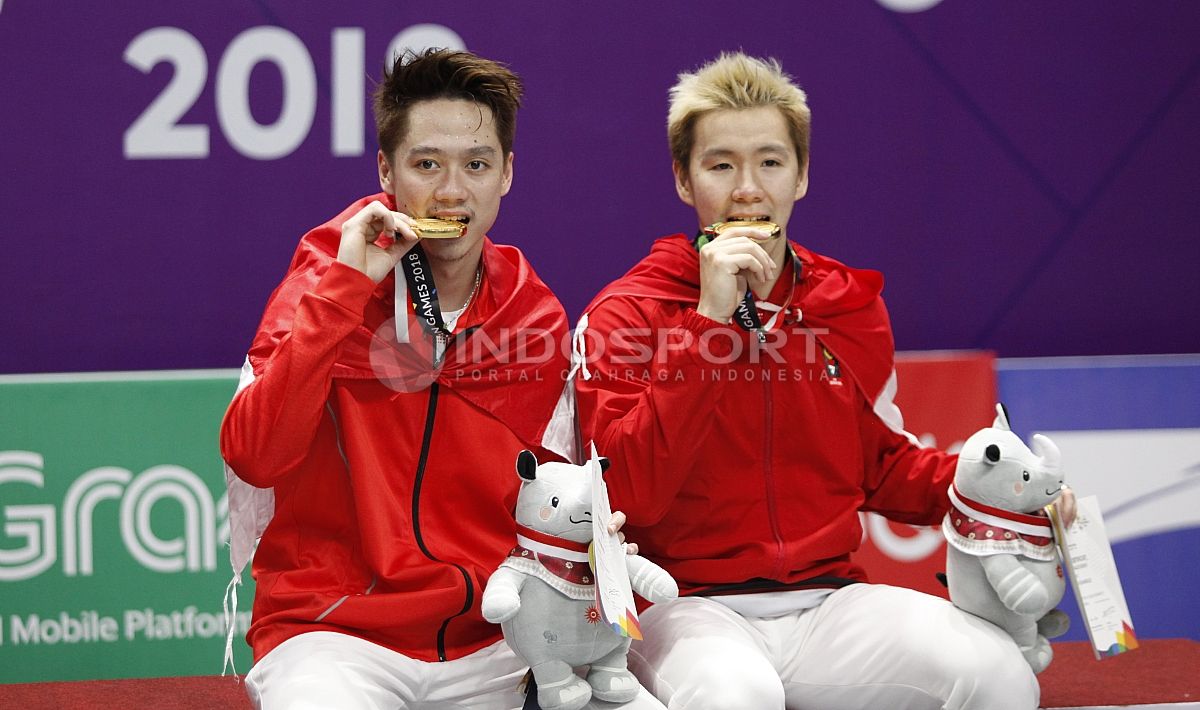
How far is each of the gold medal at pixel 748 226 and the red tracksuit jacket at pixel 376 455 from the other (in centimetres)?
43

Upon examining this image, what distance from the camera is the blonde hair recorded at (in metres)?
3.25

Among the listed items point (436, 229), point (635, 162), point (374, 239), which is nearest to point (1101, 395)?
point (635, 162)

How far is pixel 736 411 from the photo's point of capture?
315 centimetres

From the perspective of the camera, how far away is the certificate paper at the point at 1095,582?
2.80 m

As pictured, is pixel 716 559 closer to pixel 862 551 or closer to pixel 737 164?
pixel 737 164

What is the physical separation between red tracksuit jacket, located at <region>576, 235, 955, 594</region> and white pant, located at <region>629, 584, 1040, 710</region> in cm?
14

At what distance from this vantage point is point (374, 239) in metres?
2.80

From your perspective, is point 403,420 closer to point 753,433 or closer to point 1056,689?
point 753,433

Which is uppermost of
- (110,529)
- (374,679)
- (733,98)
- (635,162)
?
(733,98)

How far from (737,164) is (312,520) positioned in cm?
130

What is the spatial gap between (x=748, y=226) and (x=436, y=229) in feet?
2.39

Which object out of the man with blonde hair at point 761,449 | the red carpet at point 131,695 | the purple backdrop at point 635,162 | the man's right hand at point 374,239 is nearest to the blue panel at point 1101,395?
the purple backdrop at point 635,162

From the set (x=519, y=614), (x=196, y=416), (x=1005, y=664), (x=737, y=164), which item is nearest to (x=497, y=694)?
(x=519, y=614)

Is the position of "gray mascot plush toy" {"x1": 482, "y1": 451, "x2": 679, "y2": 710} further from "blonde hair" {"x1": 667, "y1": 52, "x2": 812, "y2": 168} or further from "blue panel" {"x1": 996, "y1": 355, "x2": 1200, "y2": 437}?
"blue panel" {"x1": 996, "y1": 355, "x2": 1200, "y2": 437}
